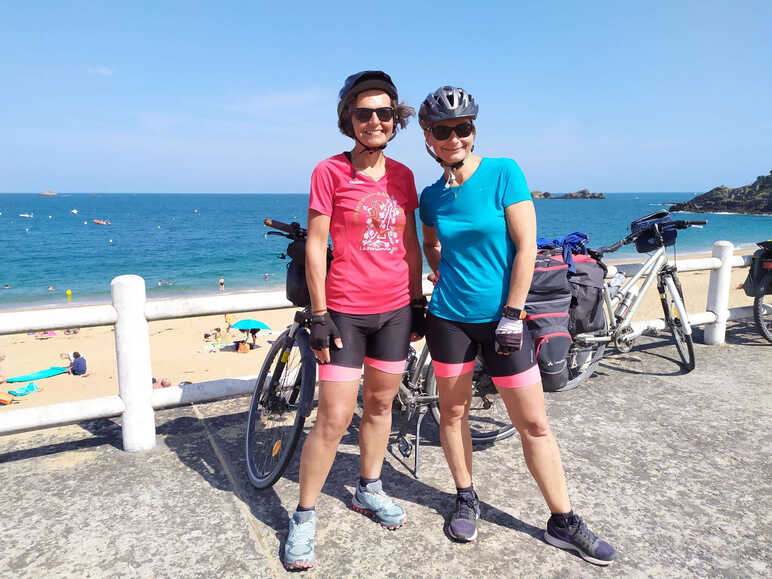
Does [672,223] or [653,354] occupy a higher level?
[672,223]

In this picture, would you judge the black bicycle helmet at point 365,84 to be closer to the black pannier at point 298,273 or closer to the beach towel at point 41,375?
the black pannier at point 298,273

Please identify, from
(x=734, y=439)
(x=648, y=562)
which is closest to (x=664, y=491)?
(x=648, y=562)

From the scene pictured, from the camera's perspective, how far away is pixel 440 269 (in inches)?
106

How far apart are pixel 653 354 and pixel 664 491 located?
3022mm

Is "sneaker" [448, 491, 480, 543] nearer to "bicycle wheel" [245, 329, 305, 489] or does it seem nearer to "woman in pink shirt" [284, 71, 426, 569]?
"woman in pink shirt" [284, 71, 426, 569]

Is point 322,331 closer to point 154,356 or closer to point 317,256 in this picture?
point 317,256

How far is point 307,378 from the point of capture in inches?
114

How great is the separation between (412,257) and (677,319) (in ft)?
12.9

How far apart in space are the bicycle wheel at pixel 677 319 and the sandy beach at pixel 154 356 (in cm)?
909

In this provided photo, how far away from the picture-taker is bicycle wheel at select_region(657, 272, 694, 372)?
5.27 m

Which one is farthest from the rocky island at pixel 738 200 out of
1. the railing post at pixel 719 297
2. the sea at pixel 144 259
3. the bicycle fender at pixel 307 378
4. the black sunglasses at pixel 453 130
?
the bicycle fender at pixel 307 378

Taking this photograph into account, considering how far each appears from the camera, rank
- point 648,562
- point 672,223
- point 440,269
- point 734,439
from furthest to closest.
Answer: point 672,223, point 734,439, point 440,269, point 648,562

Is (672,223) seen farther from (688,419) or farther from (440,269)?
(440,269)

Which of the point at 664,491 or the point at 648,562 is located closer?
the point at 648,562
